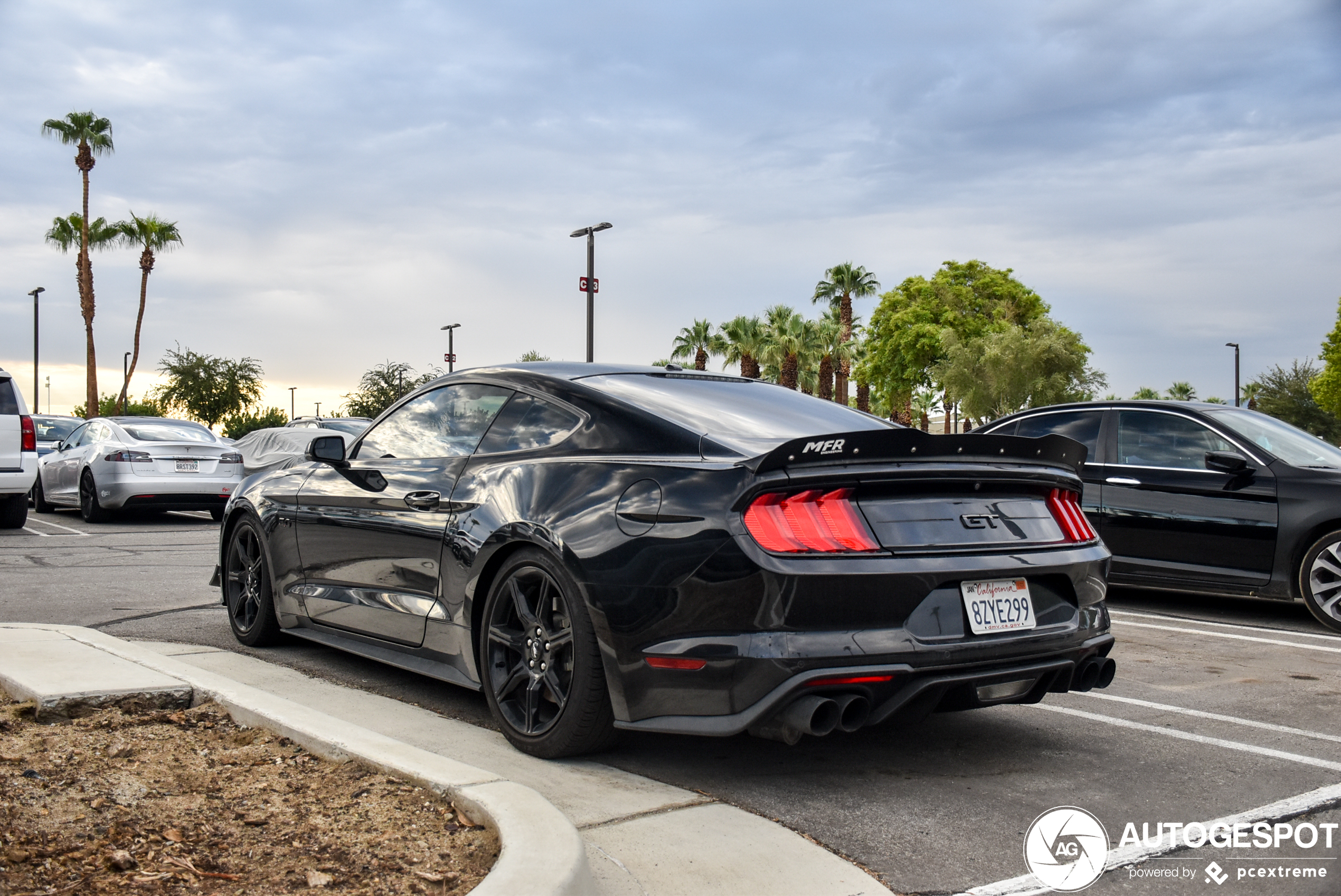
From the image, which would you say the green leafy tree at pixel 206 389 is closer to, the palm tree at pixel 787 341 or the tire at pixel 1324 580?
the palm tree at pixel 787 341

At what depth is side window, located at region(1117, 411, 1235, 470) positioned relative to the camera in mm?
8430

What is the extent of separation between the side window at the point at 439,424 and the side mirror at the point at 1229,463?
5.54 meters

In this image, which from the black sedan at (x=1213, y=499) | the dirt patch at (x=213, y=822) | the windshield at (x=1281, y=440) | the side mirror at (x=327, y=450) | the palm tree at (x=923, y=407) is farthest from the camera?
the palm tree at (x=923, y=407)

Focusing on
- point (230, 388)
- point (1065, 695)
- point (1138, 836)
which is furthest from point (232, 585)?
point (230, 388)

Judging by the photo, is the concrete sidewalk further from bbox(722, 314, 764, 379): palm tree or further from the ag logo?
bbox(722, 314, 764, 379): palm tree

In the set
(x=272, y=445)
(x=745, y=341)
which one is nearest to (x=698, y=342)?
(x=745, y=341)

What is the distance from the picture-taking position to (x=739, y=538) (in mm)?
3596

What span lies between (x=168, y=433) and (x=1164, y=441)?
1213 cm

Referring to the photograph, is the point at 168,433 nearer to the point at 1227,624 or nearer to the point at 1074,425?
the point at 1074,425

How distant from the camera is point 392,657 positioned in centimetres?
491

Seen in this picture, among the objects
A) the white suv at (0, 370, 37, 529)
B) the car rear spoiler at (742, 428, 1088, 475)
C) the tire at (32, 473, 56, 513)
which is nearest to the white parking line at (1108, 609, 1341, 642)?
the car rear spoiler at (742, 428, 1088, 475)

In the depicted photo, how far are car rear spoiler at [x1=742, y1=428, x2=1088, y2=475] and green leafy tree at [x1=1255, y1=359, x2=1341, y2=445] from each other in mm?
60728

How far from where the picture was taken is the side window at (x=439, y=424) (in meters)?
4.83

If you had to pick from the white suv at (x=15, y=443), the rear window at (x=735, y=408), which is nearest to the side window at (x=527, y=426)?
the rear window at (x=735, y=408)
